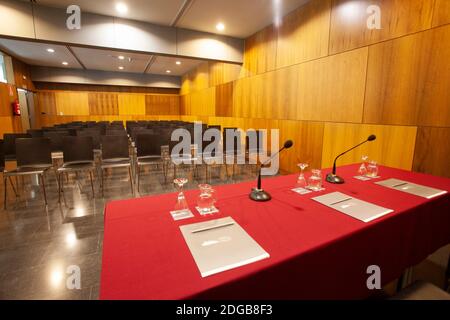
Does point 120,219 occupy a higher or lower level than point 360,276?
higher

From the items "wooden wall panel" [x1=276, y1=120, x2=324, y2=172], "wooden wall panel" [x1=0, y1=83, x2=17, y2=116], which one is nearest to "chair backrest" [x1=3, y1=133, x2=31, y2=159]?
"wooden wall panel" [x1=0, y1=83, x2=17, y2=116]

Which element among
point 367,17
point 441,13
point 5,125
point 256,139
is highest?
point 367,17

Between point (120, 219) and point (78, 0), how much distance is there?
5.09m

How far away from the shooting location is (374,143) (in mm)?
3596

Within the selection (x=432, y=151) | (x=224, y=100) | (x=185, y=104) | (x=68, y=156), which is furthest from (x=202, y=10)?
(x=185, y=104)

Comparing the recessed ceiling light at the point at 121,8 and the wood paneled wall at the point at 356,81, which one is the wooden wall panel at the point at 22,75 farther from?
the wood paneled wall at the point at 356,81

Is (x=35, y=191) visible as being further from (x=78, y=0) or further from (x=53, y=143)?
(x=78, y=0)

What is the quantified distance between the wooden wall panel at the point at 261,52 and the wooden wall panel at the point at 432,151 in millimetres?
3535

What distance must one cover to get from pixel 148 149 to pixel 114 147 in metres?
0.59

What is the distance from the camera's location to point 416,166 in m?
3.11

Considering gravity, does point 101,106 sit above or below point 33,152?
above

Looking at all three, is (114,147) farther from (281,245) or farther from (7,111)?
(7,111)
